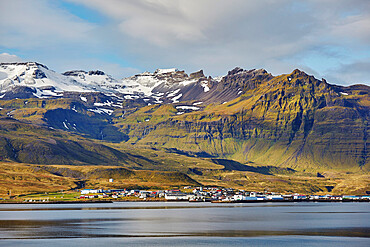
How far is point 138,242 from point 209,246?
14929mm

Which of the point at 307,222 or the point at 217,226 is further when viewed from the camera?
the point at 307,222

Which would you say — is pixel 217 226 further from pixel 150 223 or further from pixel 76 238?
pixel 76 238

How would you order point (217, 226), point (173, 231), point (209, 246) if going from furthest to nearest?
1. point (217, 226)
2. point (173, 231)
3. point (209, 246)

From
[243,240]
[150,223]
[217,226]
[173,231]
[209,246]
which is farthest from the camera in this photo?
[150,223]

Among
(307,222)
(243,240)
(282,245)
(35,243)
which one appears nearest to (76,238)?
(35,243)

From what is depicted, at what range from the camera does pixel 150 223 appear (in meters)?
147

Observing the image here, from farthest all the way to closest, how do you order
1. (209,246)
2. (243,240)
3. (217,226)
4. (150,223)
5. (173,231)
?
(150,223)
(217,226)
(173,231)
(243,240)
(209,246)

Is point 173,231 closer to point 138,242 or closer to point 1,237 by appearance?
point 138,242

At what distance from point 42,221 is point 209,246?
68821mm

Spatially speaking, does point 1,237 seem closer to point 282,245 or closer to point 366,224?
point 282,245

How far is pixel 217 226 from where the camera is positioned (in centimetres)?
13675

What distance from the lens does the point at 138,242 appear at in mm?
105062

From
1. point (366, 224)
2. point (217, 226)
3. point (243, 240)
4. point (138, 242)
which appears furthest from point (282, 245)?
point (366, 224)

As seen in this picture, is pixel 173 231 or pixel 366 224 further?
pixel 366 224
